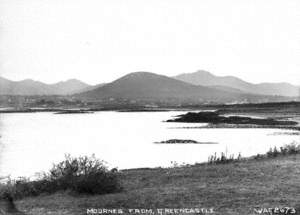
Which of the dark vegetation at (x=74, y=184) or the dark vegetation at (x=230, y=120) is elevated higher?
the dark vegetation at (x=74, y=184)

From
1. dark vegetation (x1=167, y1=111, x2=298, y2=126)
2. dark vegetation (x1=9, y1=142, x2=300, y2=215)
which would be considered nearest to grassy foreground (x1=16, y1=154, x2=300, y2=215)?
dark vegetation (x1=9, y1=142, x2=300, y2=215)

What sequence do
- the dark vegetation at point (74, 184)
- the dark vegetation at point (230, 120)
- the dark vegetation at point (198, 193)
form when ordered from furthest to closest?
the dark vegetation at point (230, 120)
the dark vegetation at point (74, 184)
the dark vegetation at point (198, 193)

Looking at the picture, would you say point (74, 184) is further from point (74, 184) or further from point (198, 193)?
point (198, 193)

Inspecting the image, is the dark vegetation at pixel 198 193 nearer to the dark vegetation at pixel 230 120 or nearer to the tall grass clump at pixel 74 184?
the tall grass clump at pixel 74 184

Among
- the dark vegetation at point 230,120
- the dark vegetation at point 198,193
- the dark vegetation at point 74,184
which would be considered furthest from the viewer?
the dark vegetation at point 230,120

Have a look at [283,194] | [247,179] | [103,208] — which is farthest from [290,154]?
[103,208]

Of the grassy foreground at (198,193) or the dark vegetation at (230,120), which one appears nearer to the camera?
the grassy foreground at (198,193)

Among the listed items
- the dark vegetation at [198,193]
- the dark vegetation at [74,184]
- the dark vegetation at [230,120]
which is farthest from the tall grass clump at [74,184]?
the dark vegetation at [230,120]

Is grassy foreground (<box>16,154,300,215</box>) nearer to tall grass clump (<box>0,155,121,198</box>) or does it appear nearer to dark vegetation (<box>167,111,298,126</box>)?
tall grass clump (<box>0,155,121,198</box>)

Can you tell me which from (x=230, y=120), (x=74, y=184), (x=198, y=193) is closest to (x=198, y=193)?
(x=198, y=193)
